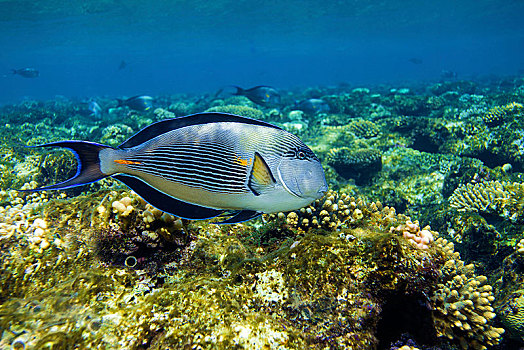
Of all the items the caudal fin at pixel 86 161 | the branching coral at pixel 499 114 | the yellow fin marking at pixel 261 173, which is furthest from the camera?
the branching coral at pixel 499 114

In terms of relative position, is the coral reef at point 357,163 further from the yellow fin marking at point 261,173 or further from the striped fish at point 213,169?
the yellow fin marking at point 261,173

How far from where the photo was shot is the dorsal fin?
1379 mm

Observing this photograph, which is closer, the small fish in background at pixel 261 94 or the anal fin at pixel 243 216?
the anal fin at pixel 243 216

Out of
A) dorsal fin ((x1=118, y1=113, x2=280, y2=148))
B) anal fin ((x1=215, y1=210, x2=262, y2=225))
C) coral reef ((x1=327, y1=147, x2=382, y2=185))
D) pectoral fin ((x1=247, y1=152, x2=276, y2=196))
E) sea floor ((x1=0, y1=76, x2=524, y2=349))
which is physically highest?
dorsal fin ((x1=118, y1=113, x2=280, y2=148))

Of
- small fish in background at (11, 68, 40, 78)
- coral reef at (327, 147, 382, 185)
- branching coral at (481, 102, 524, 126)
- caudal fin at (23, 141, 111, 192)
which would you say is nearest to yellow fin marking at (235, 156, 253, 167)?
caudal fin at (23, 141, 111, 192)

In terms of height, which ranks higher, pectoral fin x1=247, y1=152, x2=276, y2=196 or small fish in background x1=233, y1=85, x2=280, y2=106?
pectoral fin x1=247, y1=152, x2=276, y2=196

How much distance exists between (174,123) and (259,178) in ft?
1.89

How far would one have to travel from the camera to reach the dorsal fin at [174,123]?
1.38 m

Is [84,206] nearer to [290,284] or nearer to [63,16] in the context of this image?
[290,284]

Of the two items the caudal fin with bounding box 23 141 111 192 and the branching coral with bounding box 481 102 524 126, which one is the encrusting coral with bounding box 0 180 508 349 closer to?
the caudal fin with bounding box 23 141 111 192

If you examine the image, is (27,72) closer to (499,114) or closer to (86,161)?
(86,161)

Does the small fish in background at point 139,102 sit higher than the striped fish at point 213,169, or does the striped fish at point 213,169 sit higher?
the striped fish at point 213,169

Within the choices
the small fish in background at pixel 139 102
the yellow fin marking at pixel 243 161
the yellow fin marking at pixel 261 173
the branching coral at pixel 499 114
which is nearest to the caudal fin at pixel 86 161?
the yellow fin marking at pixel 243 161

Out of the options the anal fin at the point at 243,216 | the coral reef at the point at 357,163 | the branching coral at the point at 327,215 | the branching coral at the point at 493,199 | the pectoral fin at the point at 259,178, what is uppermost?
the pectoral fin at the point at 259,178
